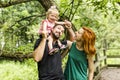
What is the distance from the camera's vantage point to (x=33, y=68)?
7.71 metres

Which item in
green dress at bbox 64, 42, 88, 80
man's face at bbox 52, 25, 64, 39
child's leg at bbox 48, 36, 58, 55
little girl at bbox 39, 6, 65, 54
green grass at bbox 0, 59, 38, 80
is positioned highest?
little girl at bbox 39, 6, 65, 54

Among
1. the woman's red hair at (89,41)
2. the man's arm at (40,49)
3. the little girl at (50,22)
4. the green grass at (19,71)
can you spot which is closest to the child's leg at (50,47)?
the little girl at (50,22)

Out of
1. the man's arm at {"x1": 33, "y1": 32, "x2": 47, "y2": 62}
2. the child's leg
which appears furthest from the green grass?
the man's arm at {"x1": 33, "y1": 32, "x2": 47, "y2": 62}

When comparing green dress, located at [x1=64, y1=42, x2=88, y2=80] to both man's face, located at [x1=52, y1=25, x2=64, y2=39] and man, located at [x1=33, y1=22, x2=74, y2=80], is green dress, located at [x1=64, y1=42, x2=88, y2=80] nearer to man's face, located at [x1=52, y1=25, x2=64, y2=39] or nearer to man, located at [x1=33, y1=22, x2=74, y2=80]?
man, located at [x1=33, y1=22, x2=74, y2=80]

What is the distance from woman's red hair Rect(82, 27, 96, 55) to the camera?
10.2ft

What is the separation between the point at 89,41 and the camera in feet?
10.2

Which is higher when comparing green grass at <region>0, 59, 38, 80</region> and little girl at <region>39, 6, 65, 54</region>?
little girl at <region>39, 6, 65, 54</region>

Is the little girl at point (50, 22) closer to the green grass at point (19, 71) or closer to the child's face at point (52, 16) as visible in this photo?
the child's face at point (52, 16)

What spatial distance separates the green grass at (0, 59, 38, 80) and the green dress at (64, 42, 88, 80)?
360 cm

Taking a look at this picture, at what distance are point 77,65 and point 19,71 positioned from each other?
4448 mm

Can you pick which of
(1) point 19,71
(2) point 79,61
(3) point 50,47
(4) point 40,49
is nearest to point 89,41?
(2) point 79,61

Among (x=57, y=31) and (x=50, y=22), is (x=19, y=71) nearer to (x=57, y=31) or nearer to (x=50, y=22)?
(x=50, y=22)

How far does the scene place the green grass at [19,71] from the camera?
6922 mm

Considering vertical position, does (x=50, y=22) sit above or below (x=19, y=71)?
above
